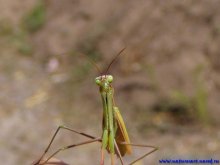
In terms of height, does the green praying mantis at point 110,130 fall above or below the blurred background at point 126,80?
below

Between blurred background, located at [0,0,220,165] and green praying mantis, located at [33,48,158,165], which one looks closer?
green praying mantis, located at [33,48,158,165]

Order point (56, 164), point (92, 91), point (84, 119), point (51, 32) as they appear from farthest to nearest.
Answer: point (51, 32), point (92, 91), point (84, 119), point (56, 164)

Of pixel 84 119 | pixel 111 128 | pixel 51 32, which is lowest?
pixel 111 128

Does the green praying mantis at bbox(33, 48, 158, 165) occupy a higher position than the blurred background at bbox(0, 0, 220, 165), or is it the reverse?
the blurred background at bbox(0, 0, 220, 165)

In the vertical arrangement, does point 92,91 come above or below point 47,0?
below

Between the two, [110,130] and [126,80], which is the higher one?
[126,80]

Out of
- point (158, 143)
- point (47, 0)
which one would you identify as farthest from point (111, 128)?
point (47, 0)

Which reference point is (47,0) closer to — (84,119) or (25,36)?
(25,36)

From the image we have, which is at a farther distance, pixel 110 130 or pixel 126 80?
pixel 126 80
